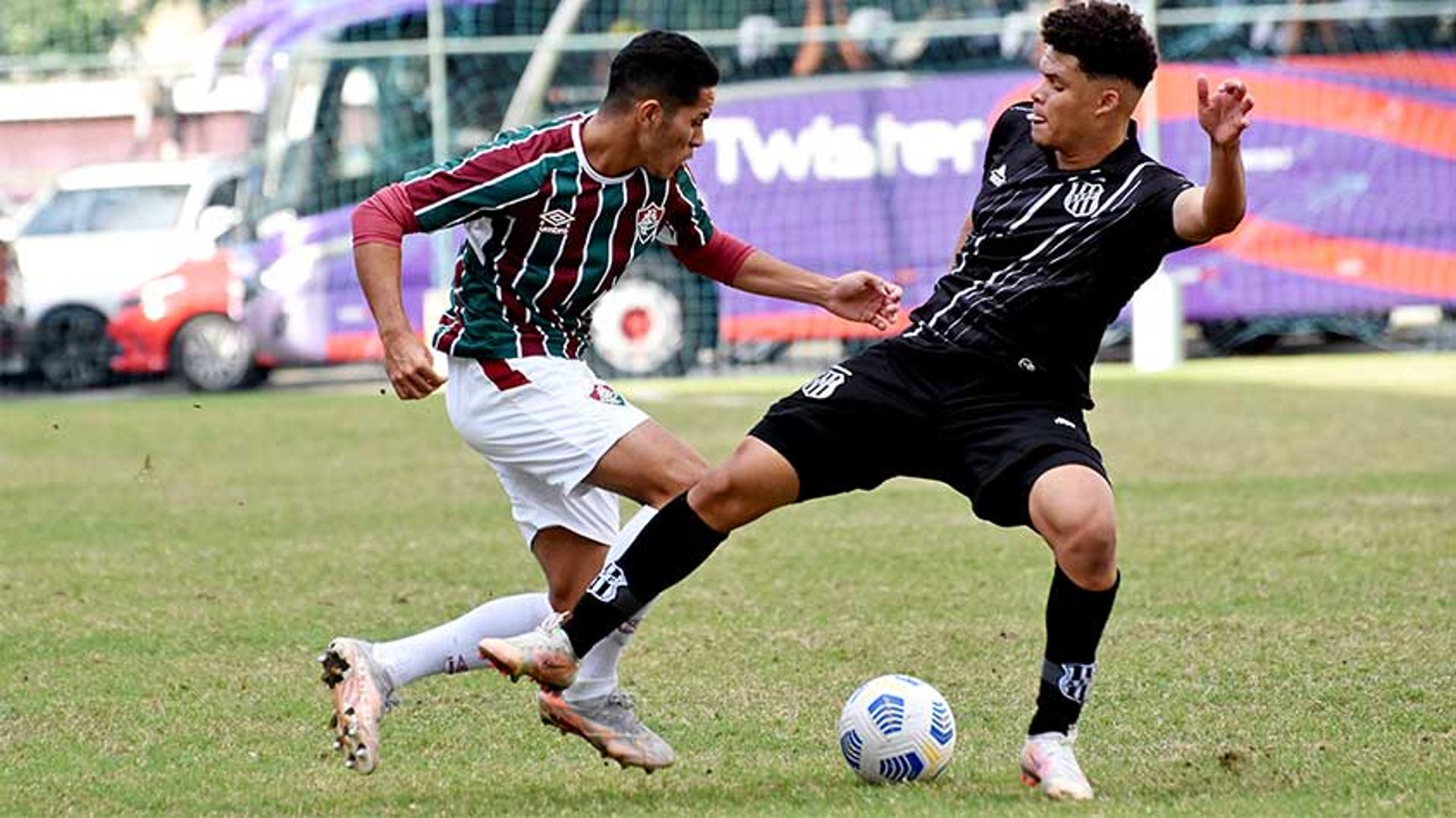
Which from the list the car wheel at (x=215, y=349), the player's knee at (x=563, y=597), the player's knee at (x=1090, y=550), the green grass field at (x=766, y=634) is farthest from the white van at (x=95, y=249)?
the player's knee at (x=1090, y=550)

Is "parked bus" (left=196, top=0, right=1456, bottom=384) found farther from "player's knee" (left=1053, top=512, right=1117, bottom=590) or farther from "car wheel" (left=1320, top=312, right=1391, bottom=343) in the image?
"player's knee" (left=1053, top=512, right=1117, bottom=590)

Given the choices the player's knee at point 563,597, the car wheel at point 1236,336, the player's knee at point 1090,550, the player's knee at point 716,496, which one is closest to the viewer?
the player's knee at point 1090,550

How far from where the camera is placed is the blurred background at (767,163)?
21.8 m

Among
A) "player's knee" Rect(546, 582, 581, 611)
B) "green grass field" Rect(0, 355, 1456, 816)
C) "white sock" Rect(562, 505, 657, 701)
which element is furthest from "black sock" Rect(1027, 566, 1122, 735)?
"player's knee" Rect(546, 582, 581, 611)

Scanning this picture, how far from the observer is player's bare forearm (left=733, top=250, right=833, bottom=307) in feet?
21.4

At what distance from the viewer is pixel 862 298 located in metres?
6.48

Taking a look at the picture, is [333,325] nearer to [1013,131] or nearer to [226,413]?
[226,413]

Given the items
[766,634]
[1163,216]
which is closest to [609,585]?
[1163,216]

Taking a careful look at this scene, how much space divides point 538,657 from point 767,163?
16.3 meters

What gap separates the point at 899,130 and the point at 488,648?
16663mm

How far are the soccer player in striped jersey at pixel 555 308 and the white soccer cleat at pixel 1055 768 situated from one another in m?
0.87

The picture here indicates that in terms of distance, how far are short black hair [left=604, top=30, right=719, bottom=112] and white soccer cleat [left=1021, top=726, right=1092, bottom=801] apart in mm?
1724

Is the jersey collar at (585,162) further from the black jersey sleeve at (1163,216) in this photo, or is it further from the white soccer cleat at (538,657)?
the black jersey sleeve at (1163,216)

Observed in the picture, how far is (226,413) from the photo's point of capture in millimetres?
18484
